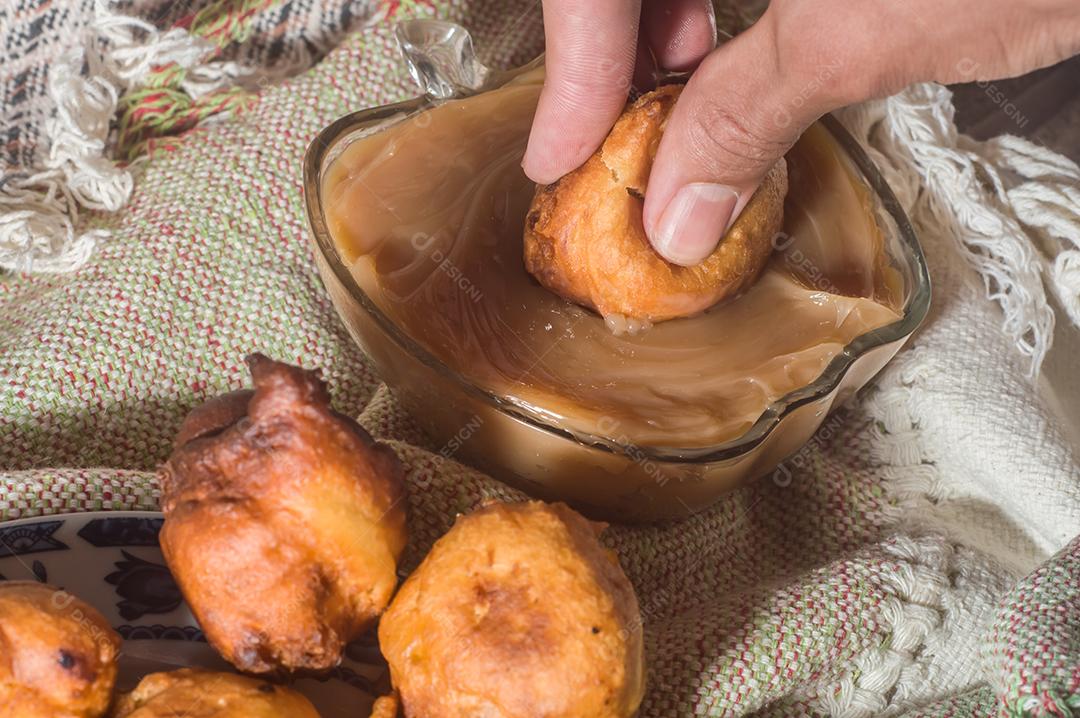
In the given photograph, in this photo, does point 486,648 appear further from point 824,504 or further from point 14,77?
point 14,77

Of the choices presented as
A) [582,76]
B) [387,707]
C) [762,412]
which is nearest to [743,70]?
[582,76]

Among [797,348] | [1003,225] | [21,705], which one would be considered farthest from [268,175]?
[1003,225]

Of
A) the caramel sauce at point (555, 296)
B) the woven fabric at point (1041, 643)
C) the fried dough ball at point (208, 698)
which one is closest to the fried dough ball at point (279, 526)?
the fried dough ball at point (208, 698)

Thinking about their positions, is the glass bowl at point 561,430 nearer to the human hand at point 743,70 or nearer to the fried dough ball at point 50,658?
the human hand at point 743,70

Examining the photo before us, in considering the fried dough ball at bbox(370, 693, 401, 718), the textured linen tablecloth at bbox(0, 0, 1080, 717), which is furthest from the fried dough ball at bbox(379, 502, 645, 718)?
the textured linen tablecloth at bbox(0, 0, 1080, 717)

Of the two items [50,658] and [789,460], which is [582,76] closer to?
[789,460]

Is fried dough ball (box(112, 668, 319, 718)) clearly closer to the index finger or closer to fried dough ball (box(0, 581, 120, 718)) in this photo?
fried dough ball (box(0, 581, 120, 718))
